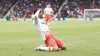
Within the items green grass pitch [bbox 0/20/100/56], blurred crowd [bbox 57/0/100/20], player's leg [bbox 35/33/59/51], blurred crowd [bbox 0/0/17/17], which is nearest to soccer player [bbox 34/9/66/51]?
player's leg [bbox 35/33/59/51]

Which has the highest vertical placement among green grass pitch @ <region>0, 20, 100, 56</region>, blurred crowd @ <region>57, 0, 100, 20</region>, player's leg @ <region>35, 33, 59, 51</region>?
player's leg @ <region>35, 33, 59, 51</region>

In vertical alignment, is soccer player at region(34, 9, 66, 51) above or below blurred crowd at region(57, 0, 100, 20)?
above

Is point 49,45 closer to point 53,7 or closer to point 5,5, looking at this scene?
point 53,7

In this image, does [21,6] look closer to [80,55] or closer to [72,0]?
[72,0]

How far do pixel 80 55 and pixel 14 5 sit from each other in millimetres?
55171

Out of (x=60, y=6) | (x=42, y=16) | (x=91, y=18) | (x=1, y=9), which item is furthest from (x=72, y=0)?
(x=42, y=16)

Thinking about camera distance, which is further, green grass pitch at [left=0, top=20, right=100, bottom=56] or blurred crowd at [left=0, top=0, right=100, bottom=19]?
blurred crowd at [left=0, top=0, right=100, bottom=19]

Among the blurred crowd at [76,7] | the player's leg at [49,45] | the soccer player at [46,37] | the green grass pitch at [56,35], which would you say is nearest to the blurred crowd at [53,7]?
the blurred crowd at [76,7]

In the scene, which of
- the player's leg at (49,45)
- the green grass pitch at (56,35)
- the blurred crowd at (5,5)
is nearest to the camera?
the green grass pitch at (56,35)

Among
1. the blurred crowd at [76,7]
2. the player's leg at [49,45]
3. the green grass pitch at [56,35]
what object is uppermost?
the player's leg at [49,45]

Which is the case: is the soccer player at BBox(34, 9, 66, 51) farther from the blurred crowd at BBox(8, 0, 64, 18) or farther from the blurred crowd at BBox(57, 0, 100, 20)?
the blurred crowd at BBox(8, 0, 64, 18)

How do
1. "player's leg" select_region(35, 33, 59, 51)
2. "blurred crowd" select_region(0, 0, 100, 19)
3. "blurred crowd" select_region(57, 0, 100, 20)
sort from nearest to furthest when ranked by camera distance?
"player's leg" select_region(35, 33, 59, 51)
"blurred crowd" select_region(57, 0, 100, 20)
"blurred crowd" select_region(0, 0, 100, 19)

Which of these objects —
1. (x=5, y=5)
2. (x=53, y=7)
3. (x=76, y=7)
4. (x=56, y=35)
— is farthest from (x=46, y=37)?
(x=5, y=5)

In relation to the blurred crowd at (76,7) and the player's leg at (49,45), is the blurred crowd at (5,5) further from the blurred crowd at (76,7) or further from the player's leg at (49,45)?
the player's leg at (49,45)
